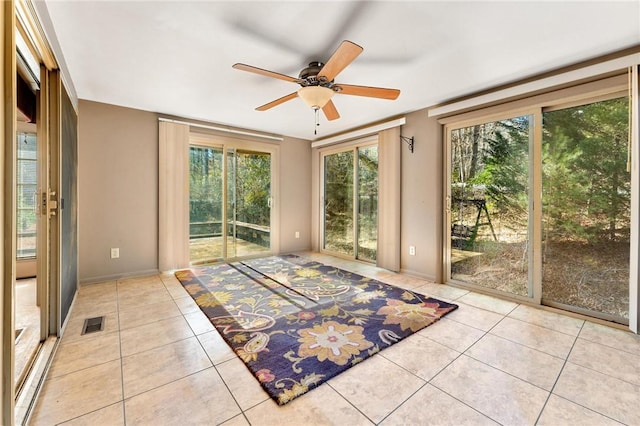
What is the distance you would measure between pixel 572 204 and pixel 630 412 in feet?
5.78

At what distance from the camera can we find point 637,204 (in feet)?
6.84

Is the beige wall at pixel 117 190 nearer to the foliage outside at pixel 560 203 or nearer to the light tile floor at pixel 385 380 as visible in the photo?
the light tile floor at pixel 385 380

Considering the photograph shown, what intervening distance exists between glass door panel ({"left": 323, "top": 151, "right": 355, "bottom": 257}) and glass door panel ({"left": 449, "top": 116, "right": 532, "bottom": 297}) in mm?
1748

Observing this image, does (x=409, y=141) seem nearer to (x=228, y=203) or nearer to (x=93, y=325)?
(x=228, y=203)

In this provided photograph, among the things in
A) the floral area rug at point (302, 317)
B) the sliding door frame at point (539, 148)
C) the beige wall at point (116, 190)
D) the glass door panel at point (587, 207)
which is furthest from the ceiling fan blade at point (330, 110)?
the beige wall at point (116, 190)

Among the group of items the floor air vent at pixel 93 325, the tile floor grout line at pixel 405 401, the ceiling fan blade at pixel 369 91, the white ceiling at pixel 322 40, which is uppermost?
the white ceiling at pixel 322 40

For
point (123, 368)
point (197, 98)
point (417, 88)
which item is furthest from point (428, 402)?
point (197, 98)

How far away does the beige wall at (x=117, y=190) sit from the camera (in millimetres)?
3252

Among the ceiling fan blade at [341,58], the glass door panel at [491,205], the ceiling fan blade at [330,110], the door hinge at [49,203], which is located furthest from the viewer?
the glass door panel at [491,205]

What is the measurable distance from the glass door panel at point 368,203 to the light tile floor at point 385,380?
6.94 feet

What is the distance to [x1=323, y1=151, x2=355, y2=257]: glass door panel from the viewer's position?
4727 mm

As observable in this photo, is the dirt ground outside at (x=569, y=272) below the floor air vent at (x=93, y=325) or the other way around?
the other way around

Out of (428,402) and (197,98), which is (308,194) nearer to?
(197,98)

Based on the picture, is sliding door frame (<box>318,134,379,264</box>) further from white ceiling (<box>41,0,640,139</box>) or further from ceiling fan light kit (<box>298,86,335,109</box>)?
ceiling fan light kit (<box>298,86,335,109</box>)
